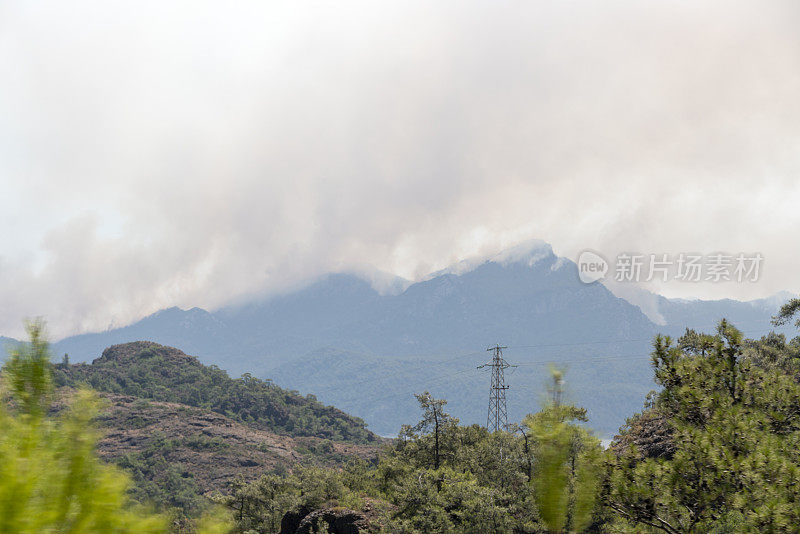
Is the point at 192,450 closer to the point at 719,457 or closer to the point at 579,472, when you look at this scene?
the point at 719,457

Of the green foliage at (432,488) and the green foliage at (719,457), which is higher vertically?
the green foliage at (719,457)

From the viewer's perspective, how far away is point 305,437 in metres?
183

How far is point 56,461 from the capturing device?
5.49 metres

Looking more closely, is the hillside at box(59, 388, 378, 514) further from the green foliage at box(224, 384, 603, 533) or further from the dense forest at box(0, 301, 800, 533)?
the dense forest at box(0, 301, 800, 533)

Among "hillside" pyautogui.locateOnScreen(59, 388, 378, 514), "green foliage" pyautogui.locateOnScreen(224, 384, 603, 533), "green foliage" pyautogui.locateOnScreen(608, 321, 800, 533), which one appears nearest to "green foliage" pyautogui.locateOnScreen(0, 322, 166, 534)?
"green foliage" pyautogui.locateOnScreen(608, 321, 800, 533)

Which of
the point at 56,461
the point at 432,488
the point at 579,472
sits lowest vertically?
the point at 432,488

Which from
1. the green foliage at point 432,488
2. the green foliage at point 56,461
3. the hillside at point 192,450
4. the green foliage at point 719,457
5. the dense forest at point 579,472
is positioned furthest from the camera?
the hillside at point 192,450

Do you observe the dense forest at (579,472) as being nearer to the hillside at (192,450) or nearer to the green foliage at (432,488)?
the green foliage at (432,488)

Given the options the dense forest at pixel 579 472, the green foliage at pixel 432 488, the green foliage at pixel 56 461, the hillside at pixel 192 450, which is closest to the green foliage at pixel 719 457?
the dense forest at pixel 579 472

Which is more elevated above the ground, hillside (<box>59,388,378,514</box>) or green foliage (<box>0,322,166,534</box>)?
green foliage (<box>0,322,166,534</box>)

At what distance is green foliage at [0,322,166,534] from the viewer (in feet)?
17.2

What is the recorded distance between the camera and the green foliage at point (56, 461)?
206 inches

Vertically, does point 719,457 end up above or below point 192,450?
above

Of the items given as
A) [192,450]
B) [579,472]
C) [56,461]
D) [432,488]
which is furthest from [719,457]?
[192,450]
